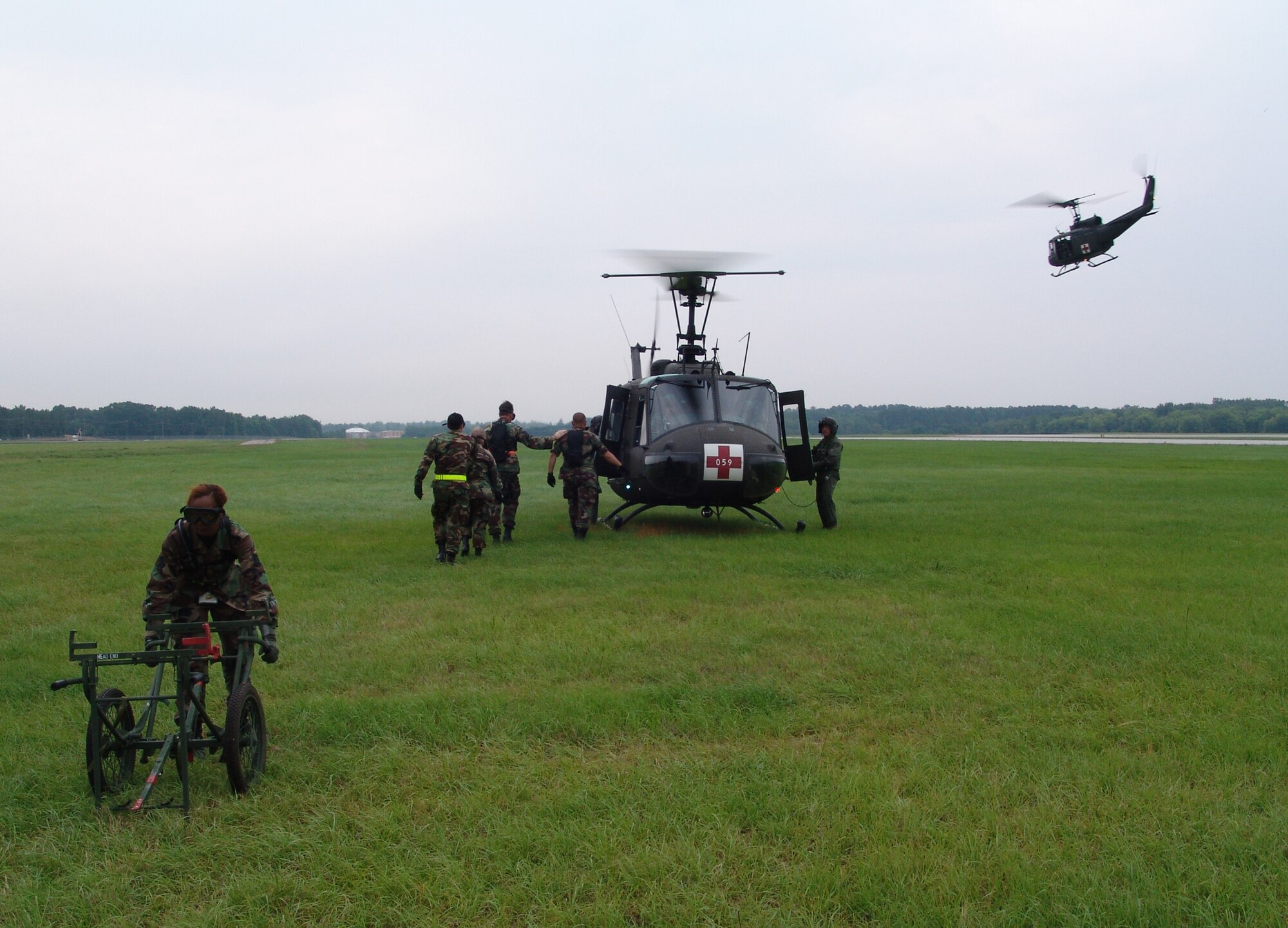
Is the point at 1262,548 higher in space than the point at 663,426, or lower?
lower

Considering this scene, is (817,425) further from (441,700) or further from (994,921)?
(994,921)

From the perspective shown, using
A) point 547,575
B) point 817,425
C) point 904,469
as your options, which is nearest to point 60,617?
point 547,575

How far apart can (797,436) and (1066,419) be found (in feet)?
316

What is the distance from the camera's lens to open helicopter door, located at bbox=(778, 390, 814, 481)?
13.6 metres

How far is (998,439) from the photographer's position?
69938 mm

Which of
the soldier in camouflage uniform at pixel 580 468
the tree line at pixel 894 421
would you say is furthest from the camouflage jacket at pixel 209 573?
the tree line at pixel 894 421

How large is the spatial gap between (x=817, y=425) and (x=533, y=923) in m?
10.6

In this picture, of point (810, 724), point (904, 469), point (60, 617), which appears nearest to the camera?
point (810, 724)

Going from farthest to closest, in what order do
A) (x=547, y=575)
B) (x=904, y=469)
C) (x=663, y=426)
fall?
1. (x=904, y=469)
2. (x=663, y=426)
3. (x=547, y=575)

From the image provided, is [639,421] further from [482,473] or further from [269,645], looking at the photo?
[269,645]

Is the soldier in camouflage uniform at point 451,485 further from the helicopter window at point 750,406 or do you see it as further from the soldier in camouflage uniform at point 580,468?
the helicopter window at point 750,406

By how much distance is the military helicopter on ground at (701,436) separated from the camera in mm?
12641

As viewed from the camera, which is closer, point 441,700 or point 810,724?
point 810,724

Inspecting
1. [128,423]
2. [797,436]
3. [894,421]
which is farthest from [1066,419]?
[128,423]
